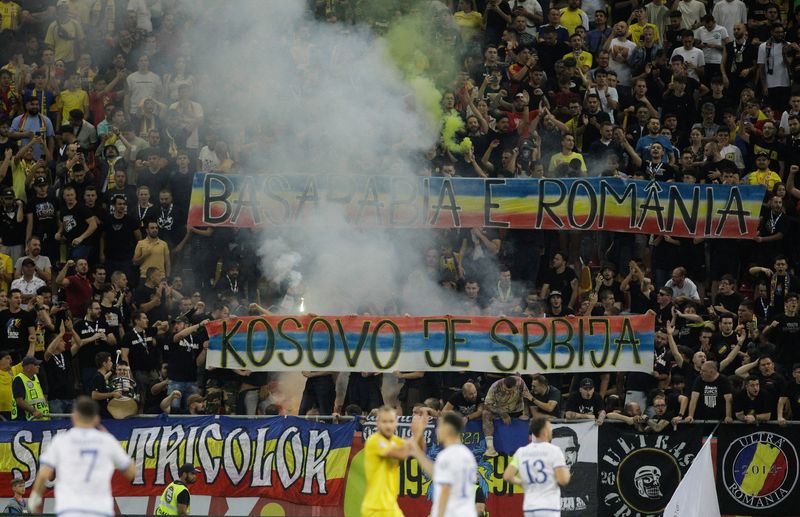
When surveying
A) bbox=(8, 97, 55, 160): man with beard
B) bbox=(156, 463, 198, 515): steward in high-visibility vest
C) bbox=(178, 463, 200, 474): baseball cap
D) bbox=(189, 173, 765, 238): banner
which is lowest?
bbox=(156, 463, 198, 515): steward in high-visibility vest

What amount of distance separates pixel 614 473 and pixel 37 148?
940 cm

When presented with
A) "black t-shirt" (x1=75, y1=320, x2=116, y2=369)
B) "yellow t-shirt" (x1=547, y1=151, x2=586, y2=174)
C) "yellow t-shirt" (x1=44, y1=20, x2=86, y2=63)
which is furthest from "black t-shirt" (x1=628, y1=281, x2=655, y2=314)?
"yellow t-shirt" (x1=44, y1=20, x2=86, y2=63)

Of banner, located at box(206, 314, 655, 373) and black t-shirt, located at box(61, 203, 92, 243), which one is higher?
black t-shirt, located at box(61, 203, 92, 243)

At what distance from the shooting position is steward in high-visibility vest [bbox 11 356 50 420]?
51.3 ft

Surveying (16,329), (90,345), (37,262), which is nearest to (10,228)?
(37,262)

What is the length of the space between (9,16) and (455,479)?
13.6 metres

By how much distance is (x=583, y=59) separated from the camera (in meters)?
20.7

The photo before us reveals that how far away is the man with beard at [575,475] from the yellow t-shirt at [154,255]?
5.74 meters

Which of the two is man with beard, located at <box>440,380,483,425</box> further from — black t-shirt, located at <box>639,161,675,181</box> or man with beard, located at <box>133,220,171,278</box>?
black t-shirt, located at <box>639,161,675,181</box>

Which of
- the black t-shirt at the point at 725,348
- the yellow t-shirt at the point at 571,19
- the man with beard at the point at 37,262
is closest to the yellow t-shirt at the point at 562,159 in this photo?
the black t-shirt at the point at 725,348

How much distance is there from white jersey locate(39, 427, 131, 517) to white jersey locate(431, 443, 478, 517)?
242 cm

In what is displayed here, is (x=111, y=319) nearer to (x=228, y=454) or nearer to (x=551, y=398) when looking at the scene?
(x=228, y=454)

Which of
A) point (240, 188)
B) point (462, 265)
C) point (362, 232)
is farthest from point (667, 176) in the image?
point (240, 188)

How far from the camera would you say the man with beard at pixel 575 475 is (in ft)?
50.6
